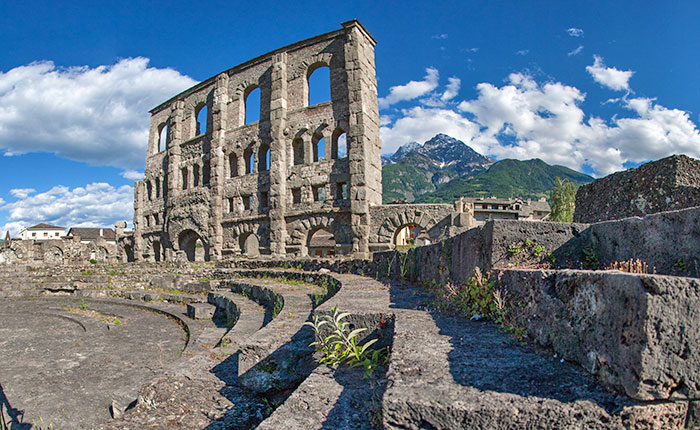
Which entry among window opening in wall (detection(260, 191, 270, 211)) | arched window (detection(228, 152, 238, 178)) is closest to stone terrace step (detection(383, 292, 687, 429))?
window opening in wall (detection(260, 191, 270, 211))

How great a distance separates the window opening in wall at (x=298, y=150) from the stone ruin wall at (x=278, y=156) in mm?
130

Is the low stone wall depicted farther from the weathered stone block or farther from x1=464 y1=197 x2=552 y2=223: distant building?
x1=464 y1=197 x2=552 y2=223: distant building

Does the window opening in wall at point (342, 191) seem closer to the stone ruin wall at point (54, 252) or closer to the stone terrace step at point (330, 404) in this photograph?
the stone ruin wall at point (54, 252)

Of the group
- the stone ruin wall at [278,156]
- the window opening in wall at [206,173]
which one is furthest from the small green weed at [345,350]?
the window opening in wall at [206,173]

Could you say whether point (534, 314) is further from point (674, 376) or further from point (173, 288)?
point (173, 288)

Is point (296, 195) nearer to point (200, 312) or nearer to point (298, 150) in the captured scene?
point (298, 150)

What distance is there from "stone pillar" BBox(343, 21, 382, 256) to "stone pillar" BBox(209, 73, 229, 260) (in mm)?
8600

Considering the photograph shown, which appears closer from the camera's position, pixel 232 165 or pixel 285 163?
pixel 285 163

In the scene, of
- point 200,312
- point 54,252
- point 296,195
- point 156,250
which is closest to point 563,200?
point 296,195

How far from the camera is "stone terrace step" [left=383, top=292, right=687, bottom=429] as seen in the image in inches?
61.8

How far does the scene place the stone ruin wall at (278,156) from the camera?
1867 centimetres

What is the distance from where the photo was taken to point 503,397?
5.40 feet

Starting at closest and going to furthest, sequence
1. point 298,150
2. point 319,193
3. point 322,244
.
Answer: point 319,193, point 298,150, point 322,244

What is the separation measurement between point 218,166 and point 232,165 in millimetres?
773
